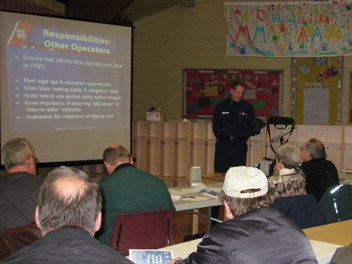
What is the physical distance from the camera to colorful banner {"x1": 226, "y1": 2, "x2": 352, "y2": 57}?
8.28m

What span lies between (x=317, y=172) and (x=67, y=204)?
3236 mm

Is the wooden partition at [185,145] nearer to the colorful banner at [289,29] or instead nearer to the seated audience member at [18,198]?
the colorful banner at [289,29]

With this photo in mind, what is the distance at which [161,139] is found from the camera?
8.05 metres

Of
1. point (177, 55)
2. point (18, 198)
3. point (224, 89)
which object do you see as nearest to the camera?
point (18, 198)

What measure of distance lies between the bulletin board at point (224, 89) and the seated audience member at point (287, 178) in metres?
4.61

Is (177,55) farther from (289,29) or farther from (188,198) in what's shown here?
(188,198)

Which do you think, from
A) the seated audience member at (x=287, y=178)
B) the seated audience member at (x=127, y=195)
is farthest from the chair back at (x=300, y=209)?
the seated audience member at (x=127, y=195)

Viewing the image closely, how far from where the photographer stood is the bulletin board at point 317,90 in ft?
27.5

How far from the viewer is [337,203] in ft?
13.2

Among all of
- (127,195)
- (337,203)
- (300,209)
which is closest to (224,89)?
(337,203)

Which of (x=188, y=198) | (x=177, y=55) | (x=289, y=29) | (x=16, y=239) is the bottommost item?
(x=188, y=198)

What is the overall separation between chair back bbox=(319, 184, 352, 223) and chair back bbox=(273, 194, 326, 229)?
1.48ft

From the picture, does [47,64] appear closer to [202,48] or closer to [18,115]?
[18,115]

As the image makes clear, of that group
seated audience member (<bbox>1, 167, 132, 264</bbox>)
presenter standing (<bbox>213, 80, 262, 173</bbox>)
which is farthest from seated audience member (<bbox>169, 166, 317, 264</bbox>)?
presenter standing (<bbox>213, 80, 262, 173</bbox>)
